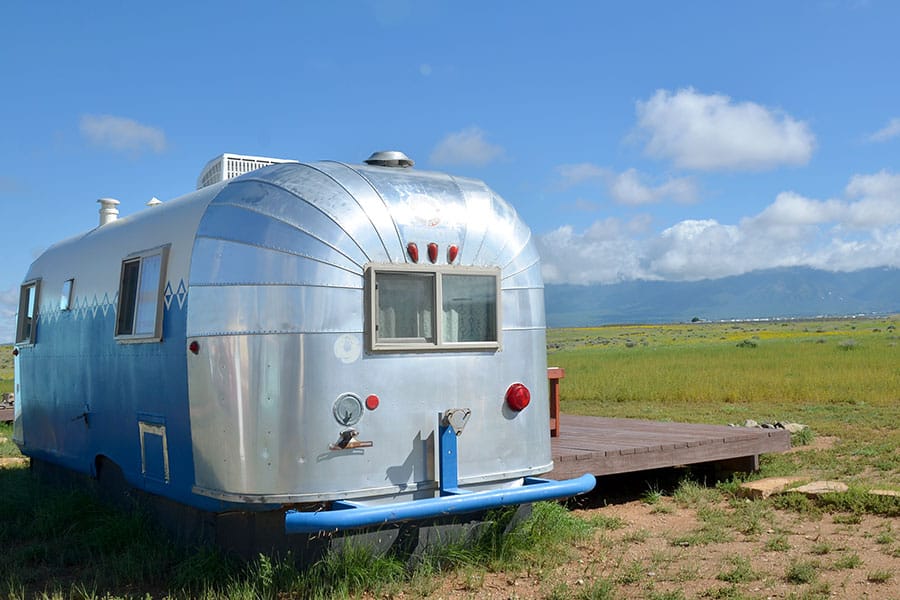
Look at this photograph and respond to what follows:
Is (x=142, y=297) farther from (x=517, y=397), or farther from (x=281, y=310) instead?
(x=517, y=397)

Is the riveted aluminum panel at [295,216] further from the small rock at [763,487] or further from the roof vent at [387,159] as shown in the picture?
the small rock at [763,487]

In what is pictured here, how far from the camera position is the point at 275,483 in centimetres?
566

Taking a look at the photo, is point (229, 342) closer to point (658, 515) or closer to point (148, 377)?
point (148, 377)

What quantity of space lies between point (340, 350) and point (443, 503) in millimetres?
1174

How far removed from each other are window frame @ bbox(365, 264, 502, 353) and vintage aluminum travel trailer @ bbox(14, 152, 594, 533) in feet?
0.04

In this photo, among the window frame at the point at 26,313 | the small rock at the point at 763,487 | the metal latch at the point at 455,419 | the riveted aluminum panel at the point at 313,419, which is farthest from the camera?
the window frame at the point at 26,313

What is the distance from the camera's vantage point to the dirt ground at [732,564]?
5961 millimetres

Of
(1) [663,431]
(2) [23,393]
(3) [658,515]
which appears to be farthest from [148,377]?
(1) [663,431]

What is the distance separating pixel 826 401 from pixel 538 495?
48.2 ft

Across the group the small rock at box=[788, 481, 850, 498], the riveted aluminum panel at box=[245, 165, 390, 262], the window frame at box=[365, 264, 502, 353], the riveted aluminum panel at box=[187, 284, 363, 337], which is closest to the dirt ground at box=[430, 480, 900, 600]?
the small rock at box=[788, 481, 850, 498]

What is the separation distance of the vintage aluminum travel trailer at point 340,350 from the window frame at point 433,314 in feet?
0.04

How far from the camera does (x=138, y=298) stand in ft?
23.0

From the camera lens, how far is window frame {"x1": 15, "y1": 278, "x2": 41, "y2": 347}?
9.49 metres

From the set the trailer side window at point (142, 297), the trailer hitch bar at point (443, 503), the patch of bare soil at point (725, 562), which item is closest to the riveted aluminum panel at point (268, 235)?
the trailer side window at point (142, 297)
